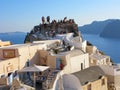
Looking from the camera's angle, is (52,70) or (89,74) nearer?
(52,70)

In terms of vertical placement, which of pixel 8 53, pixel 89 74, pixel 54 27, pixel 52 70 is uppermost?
pixel 54 27

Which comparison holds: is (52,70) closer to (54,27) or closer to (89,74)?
(89,74)

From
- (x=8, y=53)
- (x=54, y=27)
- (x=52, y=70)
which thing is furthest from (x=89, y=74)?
(x=54, y=27)

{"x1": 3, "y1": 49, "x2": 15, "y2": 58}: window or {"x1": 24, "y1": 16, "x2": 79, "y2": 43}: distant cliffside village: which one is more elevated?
{"x1": 24, "y1": 16, "x2": 79, "y2": 43}: distant cliffside village

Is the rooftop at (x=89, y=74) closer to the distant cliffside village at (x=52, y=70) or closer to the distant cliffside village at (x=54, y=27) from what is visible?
the distant cliffside village at (x=52, y=70)

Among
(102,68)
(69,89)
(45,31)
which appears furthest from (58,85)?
(45,31)

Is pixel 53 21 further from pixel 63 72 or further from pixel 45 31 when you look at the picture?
pixel 63 72

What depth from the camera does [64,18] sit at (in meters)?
63.4

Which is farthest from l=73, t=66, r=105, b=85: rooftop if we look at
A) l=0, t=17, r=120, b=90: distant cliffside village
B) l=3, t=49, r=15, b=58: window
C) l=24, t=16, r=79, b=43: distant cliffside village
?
l=24, t=16, r=79, b=43: distant cliffside village

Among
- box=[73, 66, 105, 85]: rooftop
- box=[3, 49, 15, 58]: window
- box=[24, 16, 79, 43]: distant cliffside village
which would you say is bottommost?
box=[73, 66, 105, 85]: rooftop

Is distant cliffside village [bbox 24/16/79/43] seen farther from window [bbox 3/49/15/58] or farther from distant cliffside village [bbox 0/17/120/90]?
window [bbox 3/49/15/58]

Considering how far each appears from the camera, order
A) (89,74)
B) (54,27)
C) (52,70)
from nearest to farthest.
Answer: (52,70)
(89,74)
(54,27)

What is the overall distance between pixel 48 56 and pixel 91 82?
5.03 metres

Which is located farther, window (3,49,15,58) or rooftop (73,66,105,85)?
window (3,49,15,58)
